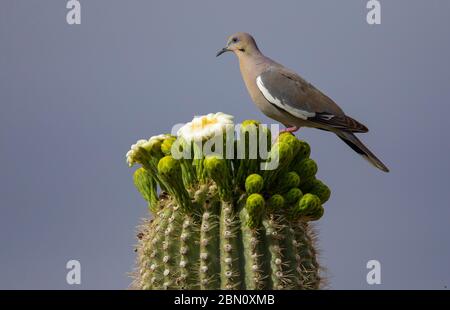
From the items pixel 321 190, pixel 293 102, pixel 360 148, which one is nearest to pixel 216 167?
pixel 321 190

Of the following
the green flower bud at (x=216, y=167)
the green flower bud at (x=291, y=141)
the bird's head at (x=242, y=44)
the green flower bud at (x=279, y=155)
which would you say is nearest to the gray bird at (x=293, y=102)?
the bird's head at (x=242, y=44)

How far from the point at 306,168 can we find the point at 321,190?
17 cm

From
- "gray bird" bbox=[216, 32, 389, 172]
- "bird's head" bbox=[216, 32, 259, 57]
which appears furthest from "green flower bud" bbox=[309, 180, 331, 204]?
"bird's head" bbox=[216, 32, 259, 57]

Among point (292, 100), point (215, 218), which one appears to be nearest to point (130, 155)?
point (215, 218)

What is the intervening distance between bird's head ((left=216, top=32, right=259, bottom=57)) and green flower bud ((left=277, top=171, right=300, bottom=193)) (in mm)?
3131

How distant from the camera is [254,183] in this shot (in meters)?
4.21

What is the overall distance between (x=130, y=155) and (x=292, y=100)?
8.59 ft

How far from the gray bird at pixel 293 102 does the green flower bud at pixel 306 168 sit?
79.7 inches

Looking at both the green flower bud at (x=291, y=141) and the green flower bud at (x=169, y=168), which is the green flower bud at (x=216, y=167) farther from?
the green flower bud at (x=291, y=141)

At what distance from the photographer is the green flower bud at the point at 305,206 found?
4336 millimetres

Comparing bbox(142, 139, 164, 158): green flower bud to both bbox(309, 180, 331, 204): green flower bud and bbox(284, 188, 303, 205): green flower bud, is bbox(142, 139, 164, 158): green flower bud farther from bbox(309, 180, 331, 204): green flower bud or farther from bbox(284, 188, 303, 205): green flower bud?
bbox(309, 180, 331, 204): green flower bud

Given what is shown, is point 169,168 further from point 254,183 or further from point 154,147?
point 254,183

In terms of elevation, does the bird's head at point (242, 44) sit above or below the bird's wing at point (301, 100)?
above

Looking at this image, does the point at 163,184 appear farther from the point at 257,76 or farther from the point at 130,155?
the point at 257,76
